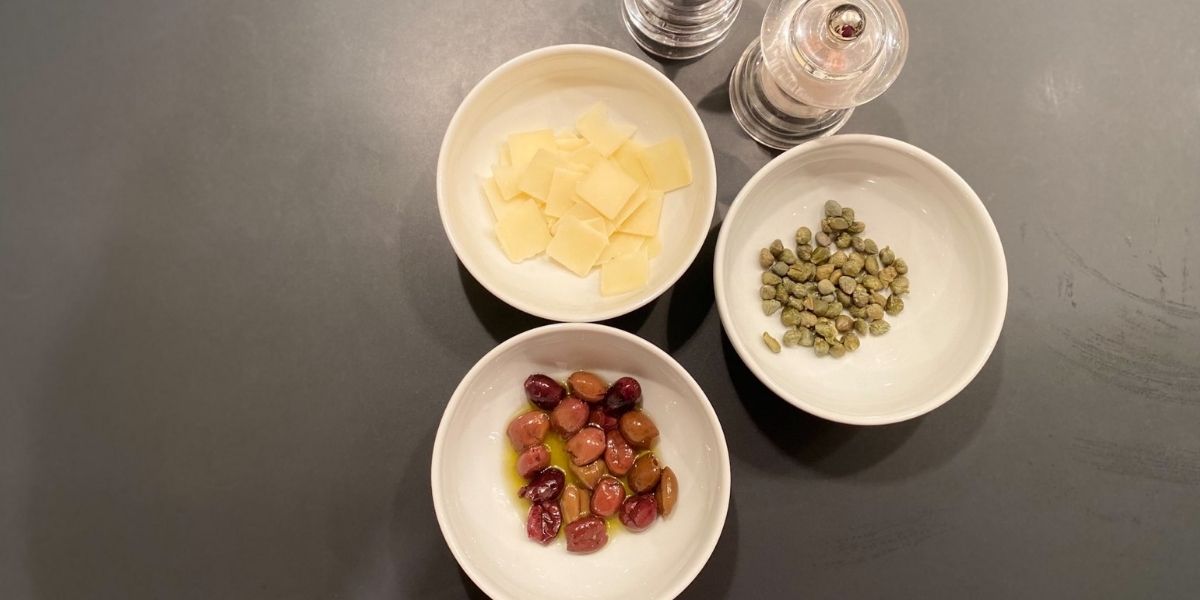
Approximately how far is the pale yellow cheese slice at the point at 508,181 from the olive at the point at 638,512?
53cm

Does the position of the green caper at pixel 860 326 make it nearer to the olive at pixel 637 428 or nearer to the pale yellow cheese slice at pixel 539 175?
the olive at pixel 637 428

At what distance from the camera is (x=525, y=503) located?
1.21m

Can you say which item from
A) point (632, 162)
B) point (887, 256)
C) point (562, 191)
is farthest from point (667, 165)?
point (887, 256)

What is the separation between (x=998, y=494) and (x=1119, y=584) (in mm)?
261

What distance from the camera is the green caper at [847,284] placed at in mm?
1229

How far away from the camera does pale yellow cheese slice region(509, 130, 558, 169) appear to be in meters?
1.21

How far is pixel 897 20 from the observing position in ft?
3.85

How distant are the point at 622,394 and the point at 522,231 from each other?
0.31 metres

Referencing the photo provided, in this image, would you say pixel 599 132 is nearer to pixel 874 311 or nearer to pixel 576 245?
pixel 576 245

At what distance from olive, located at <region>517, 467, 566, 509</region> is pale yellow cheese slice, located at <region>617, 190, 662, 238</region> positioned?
1.34 ft

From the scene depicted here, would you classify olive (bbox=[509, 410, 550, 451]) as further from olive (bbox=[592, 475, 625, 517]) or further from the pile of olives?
olive (bbox=[592, 475, 625, 517])

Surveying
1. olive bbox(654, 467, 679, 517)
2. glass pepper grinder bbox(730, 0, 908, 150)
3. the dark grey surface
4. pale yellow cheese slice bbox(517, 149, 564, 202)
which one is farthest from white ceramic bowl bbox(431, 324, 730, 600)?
glass pepper grinder bbox(730, 0, 908, 150)

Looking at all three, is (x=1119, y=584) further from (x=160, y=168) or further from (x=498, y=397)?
(x=160, y=168)

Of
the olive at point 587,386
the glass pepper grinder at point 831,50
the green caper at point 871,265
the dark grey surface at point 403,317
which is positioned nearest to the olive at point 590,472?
the olive at point 587,386
